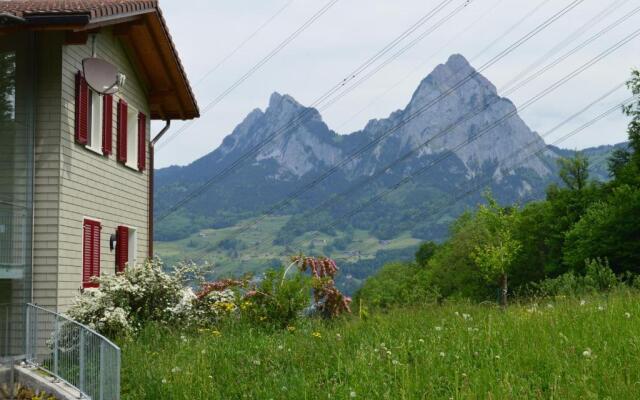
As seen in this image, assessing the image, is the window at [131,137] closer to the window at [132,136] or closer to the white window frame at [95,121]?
the window at [132,136]

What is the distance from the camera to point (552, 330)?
388 inches

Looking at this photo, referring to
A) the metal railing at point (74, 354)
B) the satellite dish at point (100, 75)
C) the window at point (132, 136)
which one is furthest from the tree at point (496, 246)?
the metal railing at point (74, 354)

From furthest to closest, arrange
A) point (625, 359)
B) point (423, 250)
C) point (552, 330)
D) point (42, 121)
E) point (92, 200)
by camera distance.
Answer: point (423, 250)
point (92, 200)
point (42, 121)
point (552, 330)
point (625, 359)

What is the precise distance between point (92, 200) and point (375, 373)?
934 centimetres

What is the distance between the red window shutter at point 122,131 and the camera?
18597mm

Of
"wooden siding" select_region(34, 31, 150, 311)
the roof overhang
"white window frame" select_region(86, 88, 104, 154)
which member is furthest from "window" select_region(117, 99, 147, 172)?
"wooden siding" select_region(34, 31, 150, 311)

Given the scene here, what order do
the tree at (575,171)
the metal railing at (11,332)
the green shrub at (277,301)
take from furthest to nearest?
the tree at (575,171)
the green shrub at (277,301)
the metal railing at (11,332)

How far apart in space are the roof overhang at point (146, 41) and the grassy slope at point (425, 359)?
5.60 m

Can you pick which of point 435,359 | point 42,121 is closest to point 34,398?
point 42,121

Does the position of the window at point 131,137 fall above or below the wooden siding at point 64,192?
above

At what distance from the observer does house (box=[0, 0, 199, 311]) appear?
13.5 meters

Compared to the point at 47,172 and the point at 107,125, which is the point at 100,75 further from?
the point at 47,172

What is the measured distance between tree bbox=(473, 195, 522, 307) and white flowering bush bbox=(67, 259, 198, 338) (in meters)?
44.7

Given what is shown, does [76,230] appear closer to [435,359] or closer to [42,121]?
[42,121]
